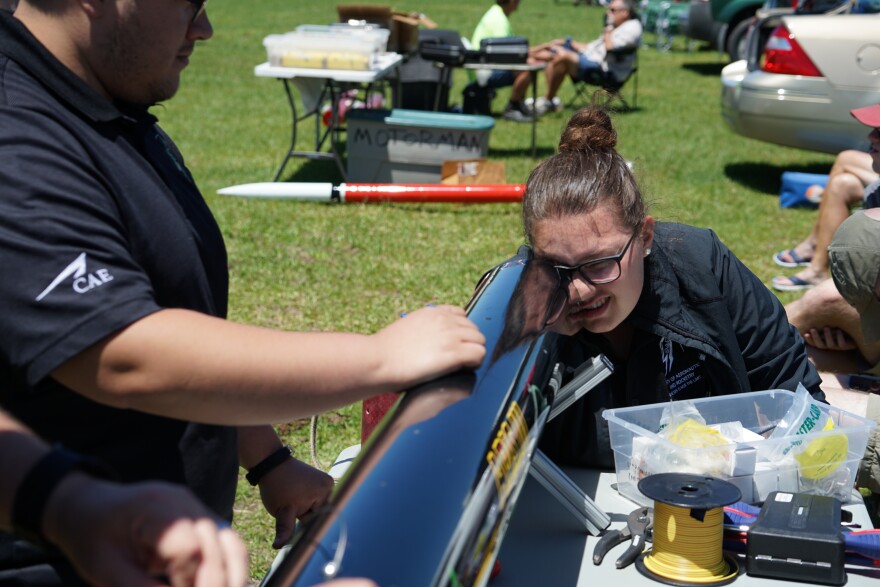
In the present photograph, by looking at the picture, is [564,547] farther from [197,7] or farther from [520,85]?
[520,85]

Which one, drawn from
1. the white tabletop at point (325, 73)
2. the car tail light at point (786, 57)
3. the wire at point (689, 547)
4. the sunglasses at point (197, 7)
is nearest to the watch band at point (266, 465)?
the wire at point (689, 547)

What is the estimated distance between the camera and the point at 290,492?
1892mm

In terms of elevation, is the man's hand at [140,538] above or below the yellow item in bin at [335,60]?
above

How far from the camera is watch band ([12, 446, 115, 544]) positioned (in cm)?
92

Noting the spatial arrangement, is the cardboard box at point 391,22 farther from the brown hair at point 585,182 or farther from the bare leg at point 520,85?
the brown hair at point 585,182

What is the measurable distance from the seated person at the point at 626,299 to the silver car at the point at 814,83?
555 centimetres

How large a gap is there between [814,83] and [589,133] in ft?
20.2

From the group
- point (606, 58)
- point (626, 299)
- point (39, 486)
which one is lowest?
point (606, 58)


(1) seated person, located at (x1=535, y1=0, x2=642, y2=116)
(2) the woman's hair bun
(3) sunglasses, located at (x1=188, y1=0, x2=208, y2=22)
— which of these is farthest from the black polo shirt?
(1) seated person, located at (x1=535, y1=0, x2=642, y2=116)

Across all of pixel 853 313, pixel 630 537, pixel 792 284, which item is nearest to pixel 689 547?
pixel 630 537

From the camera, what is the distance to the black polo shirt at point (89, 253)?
119 centimetres

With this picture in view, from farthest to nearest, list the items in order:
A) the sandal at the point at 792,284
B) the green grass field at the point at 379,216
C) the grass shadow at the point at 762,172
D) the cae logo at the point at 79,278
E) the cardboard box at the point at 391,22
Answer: the cardboard box at the point at 391,22, the grass shadow at the point at 762,172, the sandal at the point at 792,284, the green grass field at the point at 379,216, the cae logo at the point at 79,278

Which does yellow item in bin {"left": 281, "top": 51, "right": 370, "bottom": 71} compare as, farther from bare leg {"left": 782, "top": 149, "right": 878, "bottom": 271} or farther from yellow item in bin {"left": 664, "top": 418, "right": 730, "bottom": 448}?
yellow item in bin {"left": 664, "top": 418, "right": 730, "bottom": 448}

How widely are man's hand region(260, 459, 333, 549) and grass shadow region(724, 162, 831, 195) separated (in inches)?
281
